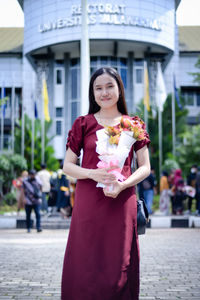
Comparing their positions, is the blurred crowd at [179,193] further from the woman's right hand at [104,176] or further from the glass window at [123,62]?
the glass window at [123,62]

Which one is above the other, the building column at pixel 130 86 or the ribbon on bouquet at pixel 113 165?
the building column at pixel 130 86

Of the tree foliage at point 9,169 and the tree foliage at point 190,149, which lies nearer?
the tree foliage at point 190,149

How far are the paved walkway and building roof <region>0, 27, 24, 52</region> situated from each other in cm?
3183

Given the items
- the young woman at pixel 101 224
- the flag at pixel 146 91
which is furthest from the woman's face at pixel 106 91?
the flag at pixel 146 91

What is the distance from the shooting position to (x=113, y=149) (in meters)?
2.68

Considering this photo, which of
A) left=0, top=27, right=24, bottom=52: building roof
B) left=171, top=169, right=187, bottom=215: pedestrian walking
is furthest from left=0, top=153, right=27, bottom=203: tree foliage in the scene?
left=0, top=27, right=24, bottom=52: building roof

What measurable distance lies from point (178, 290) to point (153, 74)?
30.5m

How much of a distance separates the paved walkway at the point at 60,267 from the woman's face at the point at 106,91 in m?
2.20

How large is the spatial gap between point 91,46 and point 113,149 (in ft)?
99.3

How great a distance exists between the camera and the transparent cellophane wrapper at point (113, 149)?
103 inches

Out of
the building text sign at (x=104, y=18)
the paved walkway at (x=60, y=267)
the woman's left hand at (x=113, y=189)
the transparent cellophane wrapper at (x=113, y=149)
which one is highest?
the building text sign at (x=104, y=18)

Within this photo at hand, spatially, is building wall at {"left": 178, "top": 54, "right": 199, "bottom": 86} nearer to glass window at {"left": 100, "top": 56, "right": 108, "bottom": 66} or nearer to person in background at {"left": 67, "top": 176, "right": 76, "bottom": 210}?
glass window at {"left": 100, "top": 56, "right": 108, "bottom": 66}

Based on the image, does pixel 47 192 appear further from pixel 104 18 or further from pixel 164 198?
pixel 104 18

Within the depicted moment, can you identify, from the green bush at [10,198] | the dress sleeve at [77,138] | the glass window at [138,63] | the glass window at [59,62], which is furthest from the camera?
the glass window at [59,62]
